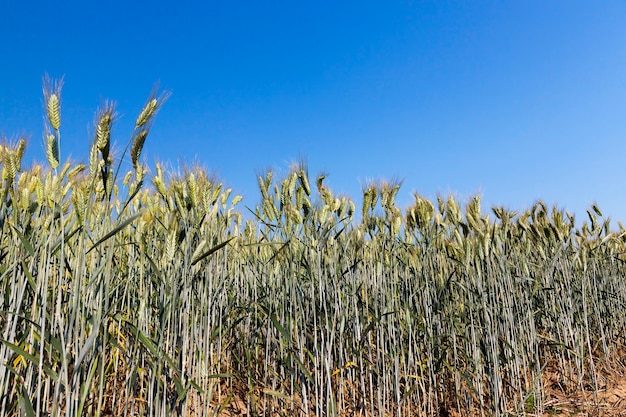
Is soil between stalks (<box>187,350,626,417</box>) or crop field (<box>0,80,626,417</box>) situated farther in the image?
soil between stalks (<box>187,350,626,417</box>)

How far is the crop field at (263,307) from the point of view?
153 cm

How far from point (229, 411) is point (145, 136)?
178 cm

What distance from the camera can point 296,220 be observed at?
234cm

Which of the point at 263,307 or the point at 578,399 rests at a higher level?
the point at 263,307

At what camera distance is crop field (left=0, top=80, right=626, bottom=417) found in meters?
1.53

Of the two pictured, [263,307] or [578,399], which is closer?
[263,307]

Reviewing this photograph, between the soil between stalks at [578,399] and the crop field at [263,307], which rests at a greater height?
the crop field at [263,307]

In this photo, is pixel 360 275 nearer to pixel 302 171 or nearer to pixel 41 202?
pixel 302 171

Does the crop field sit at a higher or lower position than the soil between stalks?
higher

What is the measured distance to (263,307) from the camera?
85.4 inches

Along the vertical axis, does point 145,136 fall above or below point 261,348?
above

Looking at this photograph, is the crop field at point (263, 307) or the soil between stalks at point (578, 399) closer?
the crop field at point (263, 307)

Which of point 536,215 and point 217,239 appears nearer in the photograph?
point 217,239

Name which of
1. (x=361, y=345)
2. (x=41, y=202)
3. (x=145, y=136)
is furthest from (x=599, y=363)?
(x=41, y=202)
